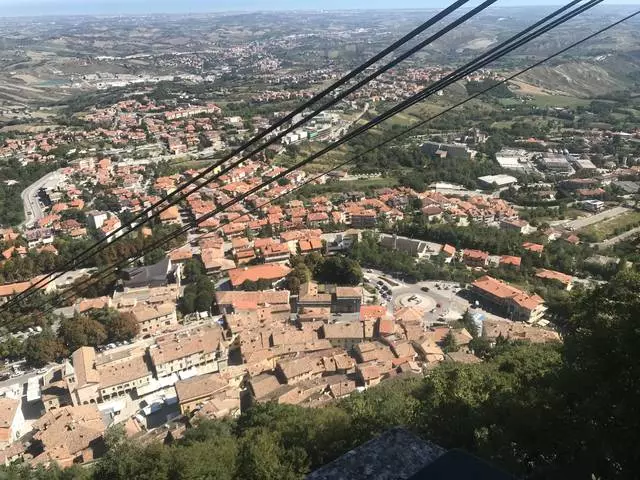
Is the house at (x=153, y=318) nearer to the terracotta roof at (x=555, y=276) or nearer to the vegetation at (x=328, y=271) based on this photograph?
the vegetation at (x=328, y=271)

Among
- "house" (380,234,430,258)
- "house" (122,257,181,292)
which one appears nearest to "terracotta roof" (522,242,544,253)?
"house" (380,234,430,258)

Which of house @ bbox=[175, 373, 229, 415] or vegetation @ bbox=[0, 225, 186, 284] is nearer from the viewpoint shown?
house @ bbox=[175, 373, 229, 415]

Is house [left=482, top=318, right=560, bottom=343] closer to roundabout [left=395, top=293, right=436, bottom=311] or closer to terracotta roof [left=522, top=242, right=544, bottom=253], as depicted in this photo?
roundabout [left=395, top=293, right=436, bottom=311]

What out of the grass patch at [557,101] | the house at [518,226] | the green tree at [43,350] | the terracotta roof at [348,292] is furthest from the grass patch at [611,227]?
the grass patch at [557,101]

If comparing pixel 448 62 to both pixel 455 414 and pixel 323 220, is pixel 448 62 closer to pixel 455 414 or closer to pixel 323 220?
pixel 323 220

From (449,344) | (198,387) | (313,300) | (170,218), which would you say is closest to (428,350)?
(449,344)

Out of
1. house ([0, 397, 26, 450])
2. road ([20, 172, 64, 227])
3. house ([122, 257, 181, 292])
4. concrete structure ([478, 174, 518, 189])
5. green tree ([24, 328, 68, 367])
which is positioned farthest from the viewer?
concrete structure ([478, 174, 518, 189])

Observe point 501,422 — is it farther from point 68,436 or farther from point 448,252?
point 448,252
